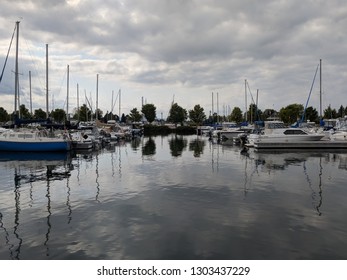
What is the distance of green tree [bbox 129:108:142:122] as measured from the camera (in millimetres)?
135125

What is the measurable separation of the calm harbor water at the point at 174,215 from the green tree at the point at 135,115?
373ft

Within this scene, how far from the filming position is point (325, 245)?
9.07m

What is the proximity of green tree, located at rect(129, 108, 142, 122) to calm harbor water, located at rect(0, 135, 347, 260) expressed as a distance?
114 metres

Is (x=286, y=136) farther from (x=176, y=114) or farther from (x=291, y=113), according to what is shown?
(x=176, y=114)

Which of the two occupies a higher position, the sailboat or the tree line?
the tree line

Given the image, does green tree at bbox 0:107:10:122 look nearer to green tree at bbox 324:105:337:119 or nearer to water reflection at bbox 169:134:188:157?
water reflection at bbox 169:134:188:157

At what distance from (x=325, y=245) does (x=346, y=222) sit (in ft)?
8.91

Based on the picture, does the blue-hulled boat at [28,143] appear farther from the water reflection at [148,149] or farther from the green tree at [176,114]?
the green tree at [176,114]

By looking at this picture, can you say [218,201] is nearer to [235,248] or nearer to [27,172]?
[235,248]

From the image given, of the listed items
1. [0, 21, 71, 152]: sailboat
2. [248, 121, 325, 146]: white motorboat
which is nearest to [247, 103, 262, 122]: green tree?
[248, 121, 325, 146]: white motorboat

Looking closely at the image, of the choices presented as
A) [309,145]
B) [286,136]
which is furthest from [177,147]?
[309,145]

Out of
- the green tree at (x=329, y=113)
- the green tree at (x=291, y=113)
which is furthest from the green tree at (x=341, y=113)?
the green tree at (x=291, y=113)

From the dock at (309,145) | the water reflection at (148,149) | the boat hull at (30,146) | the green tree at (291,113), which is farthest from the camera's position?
the green tree at (291,113)

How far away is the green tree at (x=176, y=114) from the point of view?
135875mm
